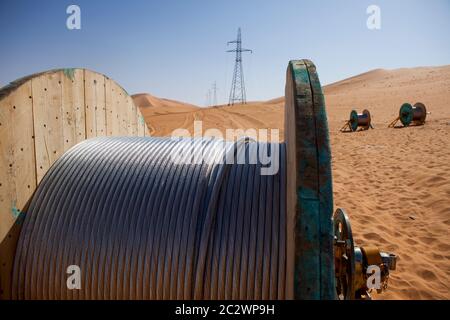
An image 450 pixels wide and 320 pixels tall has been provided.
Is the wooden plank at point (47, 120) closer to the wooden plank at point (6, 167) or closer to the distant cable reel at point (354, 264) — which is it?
the wooden plank at point (6, 167)

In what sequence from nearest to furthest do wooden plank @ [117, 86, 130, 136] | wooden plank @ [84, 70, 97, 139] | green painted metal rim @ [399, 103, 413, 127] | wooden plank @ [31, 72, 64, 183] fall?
wooden plank @ [31, 72, 64, 183], wooden plank @ [84, 70, 97, 139], wooden plank @ [117, 86, 130, 136], green painted metal rim @ [399, 103, 413, 127]

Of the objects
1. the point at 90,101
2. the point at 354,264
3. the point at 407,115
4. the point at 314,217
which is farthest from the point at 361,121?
the point at 314,217

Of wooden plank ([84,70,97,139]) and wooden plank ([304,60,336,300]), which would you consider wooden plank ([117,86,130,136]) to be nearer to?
wooden plank ([84,70,97,139])

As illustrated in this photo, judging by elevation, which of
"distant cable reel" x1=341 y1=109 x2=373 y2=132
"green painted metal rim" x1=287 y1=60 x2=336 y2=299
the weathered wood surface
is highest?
"distant cable reel" x1=341 y1=109 x2=373 y2=132

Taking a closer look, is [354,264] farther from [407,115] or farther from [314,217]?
[407,115]

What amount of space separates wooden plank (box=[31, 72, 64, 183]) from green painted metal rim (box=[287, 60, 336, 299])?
8.08 ft

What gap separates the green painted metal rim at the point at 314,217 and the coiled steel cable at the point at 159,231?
32.2 inches

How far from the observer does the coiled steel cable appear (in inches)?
104

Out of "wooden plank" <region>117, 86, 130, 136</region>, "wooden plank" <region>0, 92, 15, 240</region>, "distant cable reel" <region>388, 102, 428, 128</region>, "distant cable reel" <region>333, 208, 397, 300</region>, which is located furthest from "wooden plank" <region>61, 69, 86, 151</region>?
"distant cable reel" <region>388, 102, 428, 128</region>

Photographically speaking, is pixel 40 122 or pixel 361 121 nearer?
pixel 40 122

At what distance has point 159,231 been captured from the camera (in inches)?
110

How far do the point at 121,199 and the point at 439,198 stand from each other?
6.89 m

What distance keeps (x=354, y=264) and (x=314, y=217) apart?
1020 mm
